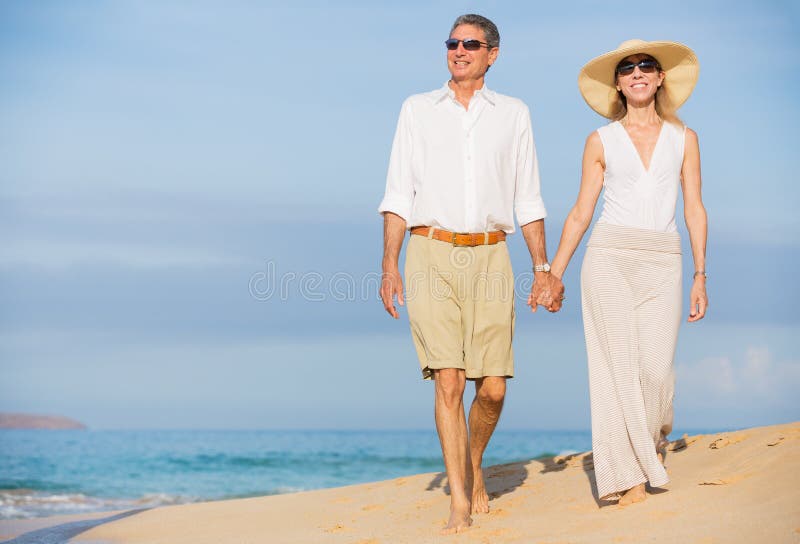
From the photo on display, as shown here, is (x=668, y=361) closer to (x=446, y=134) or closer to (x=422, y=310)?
(x=422, y=310)

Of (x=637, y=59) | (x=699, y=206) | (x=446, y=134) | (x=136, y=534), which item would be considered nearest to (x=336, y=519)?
(x=136, y=534)

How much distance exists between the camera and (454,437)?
18.0ft

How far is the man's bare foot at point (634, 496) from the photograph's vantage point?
210 inches

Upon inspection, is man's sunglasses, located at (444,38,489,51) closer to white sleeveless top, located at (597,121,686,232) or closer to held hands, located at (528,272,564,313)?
white sleeveless top, located at (597,121,686,232)

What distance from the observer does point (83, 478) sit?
80.6 feet

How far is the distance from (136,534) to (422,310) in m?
2.97

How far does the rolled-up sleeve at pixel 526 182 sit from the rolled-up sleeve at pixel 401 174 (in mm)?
648

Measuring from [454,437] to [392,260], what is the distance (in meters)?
1.06

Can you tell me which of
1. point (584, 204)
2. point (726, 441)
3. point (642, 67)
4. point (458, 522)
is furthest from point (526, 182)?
point (726, 441)

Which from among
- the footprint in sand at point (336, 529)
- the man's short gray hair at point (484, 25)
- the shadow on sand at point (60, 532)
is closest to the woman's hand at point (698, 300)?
the man's short gray hair at point (484, 25)

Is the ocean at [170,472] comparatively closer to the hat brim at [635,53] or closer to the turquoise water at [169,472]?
the turquoise water at [169,472]

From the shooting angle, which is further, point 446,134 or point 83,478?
point 83,478

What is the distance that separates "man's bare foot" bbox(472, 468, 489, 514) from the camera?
235 inches

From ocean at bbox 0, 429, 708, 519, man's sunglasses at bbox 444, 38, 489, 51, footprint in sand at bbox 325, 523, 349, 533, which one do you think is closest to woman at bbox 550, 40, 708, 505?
man's sunglasses at bbox 444, 38, 489, 51
